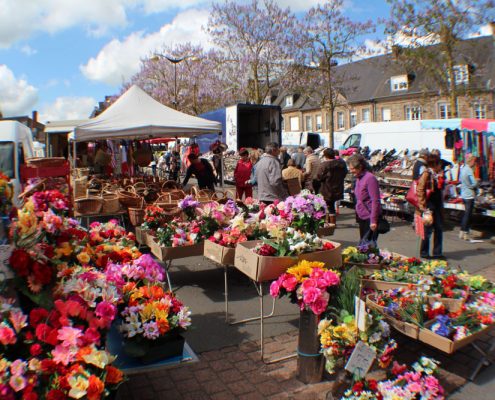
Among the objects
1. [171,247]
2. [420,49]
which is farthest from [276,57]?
[171,247]

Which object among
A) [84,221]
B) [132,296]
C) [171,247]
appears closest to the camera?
[132,296]

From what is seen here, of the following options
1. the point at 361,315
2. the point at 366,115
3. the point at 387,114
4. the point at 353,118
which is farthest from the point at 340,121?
the point at 361,315

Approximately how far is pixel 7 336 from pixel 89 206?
215 inches

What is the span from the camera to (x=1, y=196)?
269 centimetres

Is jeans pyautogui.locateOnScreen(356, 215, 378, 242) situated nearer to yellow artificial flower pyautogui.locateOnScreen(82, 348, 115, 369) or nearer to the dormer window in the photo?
yellow artificial flower pyautogui.locateOnScreen(82, 348, 115, 369)

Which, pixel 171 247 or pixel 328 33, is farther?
pixel 328 33

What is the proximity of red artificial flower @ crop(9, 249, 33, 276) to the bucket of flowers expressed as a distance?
684mm

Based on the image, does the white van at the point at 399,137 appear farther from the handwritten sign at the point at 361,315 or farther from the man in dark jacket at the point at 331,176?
the handwritten sign at the point at 361,315

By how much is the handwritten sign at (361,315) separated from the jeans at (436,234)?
4.45 m

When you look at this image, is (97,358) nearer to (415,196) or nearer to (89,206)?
Answer: (89,206)

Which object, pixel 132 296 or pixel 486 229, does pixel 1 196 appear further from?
pixel 486 229

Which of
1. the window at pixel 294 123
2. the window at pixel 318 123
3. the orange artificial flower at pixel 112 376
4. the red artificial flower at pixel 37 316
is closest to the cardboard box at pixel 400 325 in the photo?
the orange artificial flower at pixel 112 376

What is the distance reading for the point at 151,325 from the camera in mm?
2918

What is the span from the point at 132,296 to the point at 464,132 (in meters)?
9.76
